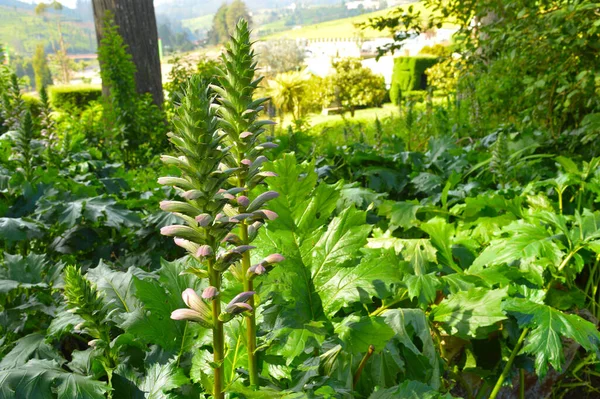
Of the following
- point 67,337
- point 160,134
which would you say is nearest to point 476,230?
point 67,337

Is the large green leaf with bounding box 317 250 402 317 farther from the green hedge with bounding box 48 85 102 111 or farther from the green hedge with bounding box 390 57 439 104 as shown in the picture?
the green hedge with bounding box 390 57 439 104

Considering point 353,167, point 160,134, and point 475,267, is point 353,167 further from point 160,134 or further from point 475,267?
point 160,134

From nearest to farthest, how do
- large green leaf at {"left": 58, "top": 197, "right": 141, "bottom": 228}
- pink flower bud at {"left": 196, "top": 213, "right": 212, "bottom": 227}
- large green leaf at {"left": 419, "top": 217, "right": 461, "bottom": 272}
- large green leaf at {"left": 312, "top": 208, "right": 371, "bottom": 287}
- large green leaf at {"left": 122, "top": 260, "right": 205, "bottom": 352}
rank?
pink flower bud at {"left": 196, "top": 213, "right": 212, "bottom": 227} < large green leaf at {"left": 122, "top": 260, "right": 205, "bottom": 352} < large green leaf at {"left": 312, "top": 208, "right": 371, "bottom": 287} < large green leaf at {"left": 419, "top": 217, "right": 461, "bottom": 272} < large green leaf at {"left": 58, "top": 197, "right": 141, "bottom": 228}

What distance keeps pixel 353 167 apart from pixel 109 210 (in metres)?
1.61

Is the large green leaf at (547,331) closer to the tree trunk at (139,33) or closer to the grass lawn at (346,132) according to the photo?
the grass lawn at (346,132)

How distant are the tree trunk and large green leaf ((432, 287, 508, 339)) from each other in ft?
24.9

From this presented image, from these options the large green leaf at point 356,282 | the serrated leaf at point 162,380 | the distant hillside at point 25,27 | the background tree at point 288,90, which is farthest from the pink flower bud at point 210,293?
the distant hillside at point 25,27

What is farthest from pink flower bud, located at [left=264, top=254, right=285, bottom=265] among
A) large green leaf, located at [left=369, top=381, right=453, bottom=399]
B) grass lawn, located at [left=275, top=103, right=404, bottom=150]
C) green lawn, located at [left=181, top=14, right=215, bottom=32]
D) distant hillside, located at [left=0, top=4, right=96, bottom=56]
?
green lawn, located at [left=181, top=14, right=215, bottom=32]

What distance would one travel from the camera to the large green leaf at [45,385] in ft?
3.77

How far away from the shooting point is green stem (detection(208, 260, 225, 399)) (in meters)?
1.01

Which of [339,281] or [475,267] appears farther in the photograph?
[475,267]

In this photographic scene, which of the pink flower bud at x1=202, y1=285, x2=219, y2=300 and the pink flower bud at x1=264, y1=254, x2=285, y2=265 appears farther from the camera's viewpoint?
the pink flower bud at x1=264, y1=254, x2=285, y2=265

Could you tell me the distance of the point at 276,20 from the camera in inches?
6107

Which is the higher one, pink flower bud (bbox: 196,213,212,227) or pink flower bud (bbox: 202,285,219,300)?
pink flower bud (bbox: 196,213,212,227)
